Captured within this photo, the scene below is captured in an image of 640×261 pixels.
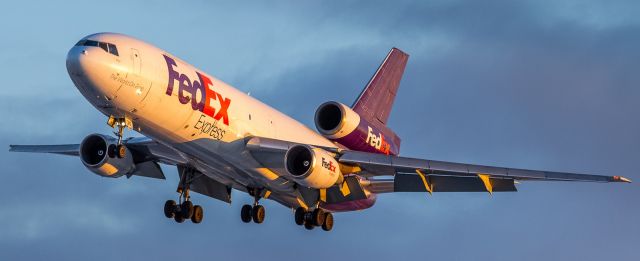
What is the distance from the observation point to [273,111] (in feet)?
144

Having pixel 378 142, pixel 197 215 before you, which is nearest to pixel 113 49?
pixel 197 215

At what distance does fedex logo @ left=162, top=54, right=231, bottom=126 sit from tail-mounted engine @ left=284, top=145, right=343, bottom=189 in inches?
117

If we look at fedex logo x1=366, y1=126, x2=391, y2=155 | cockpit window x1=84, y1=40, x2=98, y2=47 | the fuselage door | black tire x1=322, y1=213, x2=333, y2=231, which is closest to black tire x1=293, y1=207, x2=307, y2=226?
black tire x1=322, y1=213, x2=333, y2=231

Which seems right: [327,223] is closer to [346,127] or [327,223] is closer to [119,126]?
[346,127]

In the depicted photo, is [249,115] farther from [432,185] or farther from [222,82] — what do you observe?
[432,185]

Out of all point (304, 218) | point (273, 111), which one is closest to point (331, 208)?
point (304, 218)

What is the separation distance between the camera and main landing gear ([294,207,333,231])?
150 feet

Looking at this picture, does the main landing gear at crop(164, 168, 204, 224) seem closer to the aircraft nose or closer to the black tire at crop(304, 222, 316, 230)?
the black tire at crop(304, 222, 316, 230)

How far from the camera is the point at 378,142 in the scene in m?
47.1

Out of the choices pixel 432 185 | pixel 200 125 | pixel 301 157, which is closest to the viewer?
pixel 200 125

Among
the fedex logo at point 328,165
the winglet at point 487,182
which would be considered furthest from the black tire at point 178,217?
the winglet at point 487,182

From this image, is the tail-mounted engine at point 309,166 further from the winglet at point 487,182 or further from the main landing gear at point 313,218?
the winglet at point 487,182

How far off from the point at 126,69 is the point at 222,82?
545 centimetres

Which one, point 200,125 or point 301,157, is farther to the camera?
point 301,157
